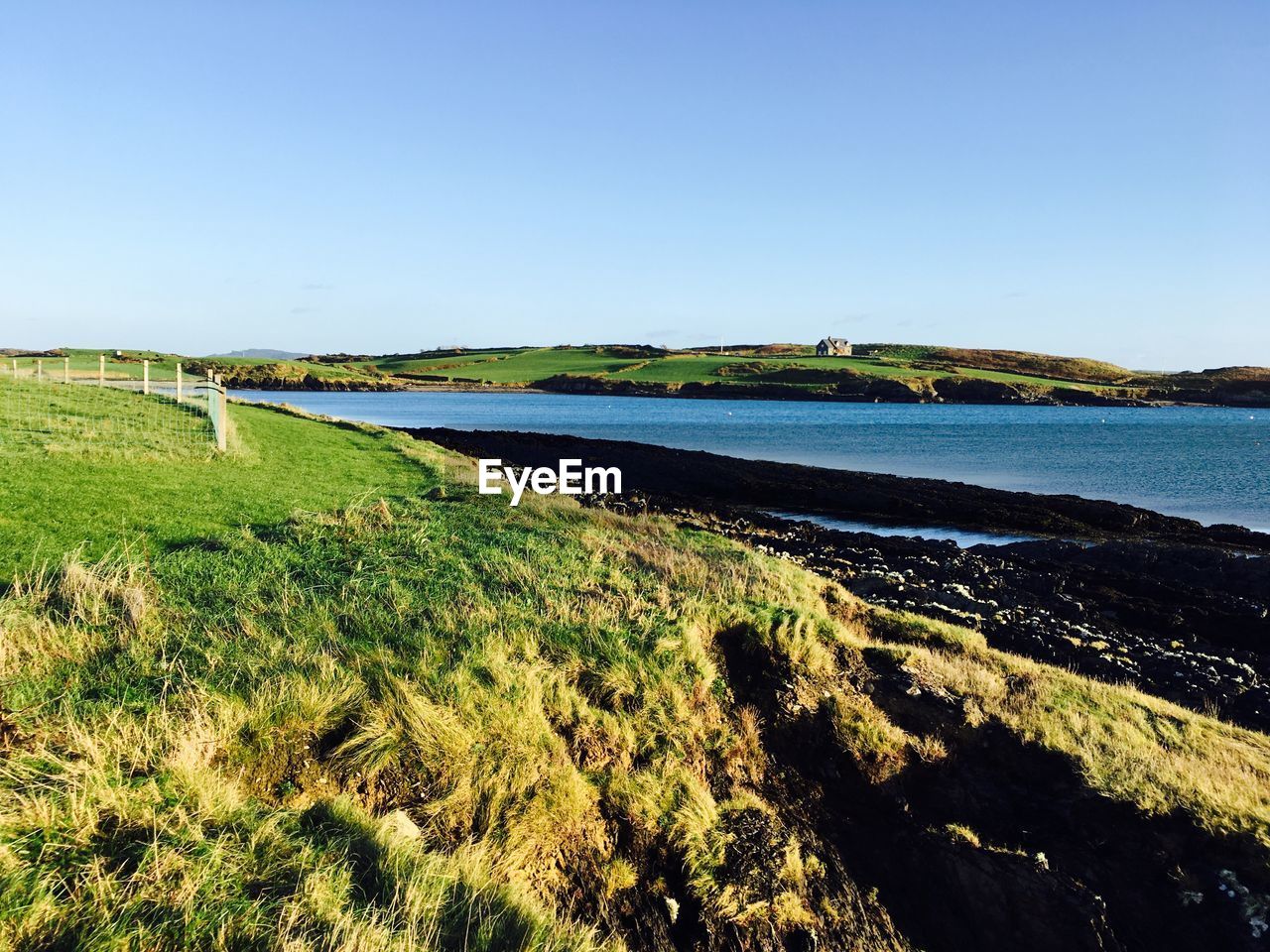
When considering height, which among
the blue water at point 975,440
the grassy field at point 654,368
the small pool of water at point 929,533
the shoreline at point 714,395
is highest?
the grassy field at point 654,368

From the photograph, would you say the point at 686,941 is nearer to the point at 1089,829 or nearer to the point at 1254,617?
the point at 1089,829

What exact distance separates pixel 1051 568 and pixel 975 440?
44.6m

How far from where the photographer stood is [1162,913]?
19.7 feet

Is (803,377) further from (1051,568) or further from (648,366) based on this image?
(1051,568)

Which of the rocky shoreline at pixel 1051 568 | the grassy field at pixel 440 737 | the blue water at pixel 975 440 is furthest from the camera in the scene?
the blue water at pixel 975 440

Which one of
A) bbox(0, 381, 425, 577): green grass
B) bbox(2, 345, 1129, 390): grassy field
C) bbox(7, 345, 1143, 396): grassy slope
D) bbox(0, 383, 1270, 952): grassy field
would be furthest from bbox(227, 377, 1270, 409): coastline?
bbox(0, 383, 1270, 952): grassy field

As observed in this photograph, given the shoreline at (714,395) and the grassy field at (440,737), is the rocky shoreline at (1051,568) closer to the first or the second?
the grassy field at (440,737)

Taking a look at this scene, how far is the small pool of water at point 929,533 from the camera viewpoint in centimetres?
2403

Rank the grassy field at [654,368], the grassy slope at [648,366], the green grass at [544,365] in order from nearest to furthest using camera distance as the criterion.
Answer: the grassy field at [654,368], the grassy slope at [648,366], the green grass at [544,365]

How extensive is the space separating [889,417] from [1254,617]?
72.8 metres

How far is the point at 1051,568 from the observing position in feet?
63.3

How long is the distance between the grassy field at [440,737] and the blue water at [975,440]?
2115cm

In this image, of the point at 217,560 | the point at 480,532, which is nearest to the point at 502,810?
the point at 217,560

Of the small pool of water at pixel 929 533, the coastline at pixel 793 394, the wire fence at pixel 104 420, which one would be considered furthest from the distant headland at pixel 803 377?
the small pool of water at pixel 929 533
